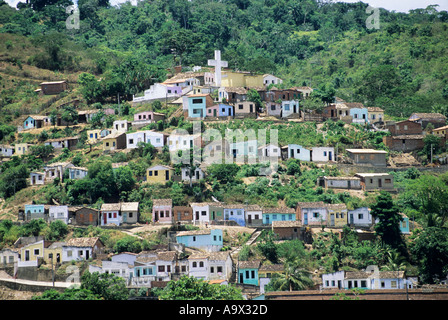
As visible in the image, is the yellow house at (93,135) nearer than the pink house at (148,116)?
No

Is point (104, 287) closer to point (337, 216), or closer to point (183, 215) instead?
point (183, 215)

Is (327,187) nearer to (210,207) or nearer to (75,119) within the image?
(210,207)

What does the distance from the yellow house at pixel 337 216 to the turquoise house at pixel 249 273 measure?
17.0ft

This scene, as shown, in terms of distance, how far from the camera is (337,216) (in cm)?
3219

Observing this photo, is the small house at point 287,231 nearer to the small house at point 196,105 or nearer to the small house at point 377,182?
the small house at point 377,182

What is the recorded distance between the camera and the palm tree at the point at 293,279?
2719cm

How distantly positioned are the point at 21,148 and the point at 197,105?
10.9 metres

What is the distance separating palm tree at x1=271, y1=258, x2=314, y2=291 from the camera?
2719 centimetres

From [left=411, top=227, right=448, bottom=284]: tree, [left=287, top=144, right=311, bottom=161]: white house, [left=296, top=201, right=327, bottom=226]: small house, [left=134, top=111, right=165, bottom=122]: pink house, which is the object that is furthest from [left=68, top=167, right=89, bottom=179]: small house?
[left=411, top=227, right=448, bottom=284]: tree

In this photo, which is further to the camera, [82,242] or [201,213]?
[201,213]

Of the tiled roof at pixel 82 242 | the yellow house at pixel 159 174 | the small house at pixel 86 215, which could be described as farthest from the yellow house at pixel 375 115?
the tiled roof at pixel 82 242

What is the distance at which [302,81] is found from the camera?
5269 centimetres

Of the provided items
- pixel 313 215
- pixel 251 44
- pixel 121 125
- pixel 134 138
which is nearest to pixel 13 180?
pixel 134 138
